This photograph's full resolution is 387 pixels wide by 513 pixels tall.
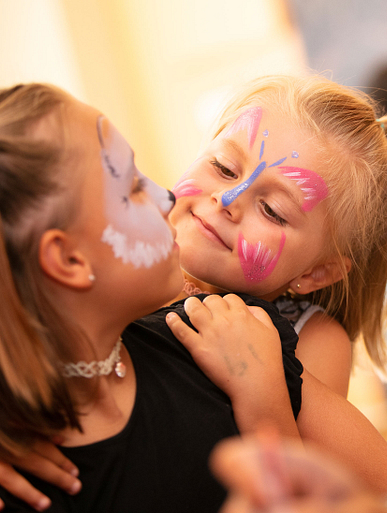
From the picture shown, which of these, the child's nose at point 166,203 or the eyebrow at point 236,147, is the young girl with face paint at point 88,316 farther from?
the eyebrow at point 236,147

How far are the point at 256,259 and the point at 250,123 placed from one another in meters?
0.30

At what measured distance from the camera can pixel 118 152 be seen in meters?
0.63

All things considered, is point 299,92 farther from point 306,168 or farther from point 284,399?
point 284,399

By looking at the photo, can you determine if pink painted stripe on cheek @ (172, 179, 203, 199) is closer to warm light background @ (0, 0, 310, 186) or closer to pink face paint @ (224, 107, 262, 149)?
pink face paint @ (224, 107, 262, 149)

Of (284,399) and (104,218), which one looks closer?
(104,218)

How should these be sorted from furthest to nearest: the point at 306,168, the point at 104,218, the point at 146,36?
the point at 146,36, the point at 306,168, the point at 104,218

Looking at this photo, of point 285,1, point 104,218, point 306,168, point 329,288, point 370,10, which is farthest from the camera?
point 285,1

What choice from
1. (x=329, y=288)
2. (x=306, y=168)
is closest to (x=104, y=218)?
(x=306, y=168)

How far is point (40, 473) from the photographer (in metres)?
0.57

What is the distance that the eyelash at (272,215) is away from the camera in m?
0.94

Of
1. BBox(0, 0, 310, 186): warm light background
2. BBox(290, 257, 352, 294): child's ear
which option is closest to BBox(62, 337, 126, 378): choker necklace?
BBox(290, 257, 352, 294): child's ear

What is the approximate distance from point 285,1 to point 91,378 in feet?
6.25

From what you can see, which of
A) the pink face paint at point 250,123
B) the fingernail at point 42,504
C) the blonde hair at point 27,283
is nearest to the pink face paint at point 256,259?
the pink face paint at point 250,123

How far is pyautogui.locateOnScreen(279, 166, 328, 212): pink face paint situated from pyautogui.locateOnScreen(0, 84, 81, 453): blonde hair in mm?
520
